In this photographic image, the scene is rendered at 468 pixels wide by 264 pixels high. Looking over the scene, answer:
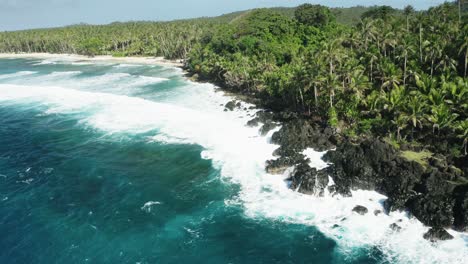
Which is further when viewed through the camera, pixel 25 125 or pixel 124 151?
pixel 25 125

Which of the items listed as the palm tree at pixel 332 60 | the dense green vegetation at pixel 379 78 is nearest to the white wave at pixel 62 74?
the dense green vegetation at pixel 379 78

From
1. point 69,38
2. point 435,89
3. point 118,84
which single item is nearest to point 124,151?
point 435,89

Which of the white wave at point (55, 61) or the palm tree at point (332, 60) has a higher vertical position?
the palm tree at point (332, 60)

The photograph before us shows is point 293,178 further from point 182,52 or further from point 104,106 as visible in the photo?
point 182,52

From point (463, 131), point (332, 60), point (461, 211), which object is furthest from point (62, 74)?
point (461, 211)

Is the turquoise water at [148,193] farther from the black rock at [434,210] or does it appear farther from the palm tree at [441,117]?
the palm tree at [441,117]

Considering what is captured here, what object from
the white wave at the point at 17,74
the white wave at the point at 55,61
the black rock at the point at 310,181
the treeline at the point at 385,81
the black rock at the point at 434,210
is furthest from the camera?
the white wave at the point at 55,61
